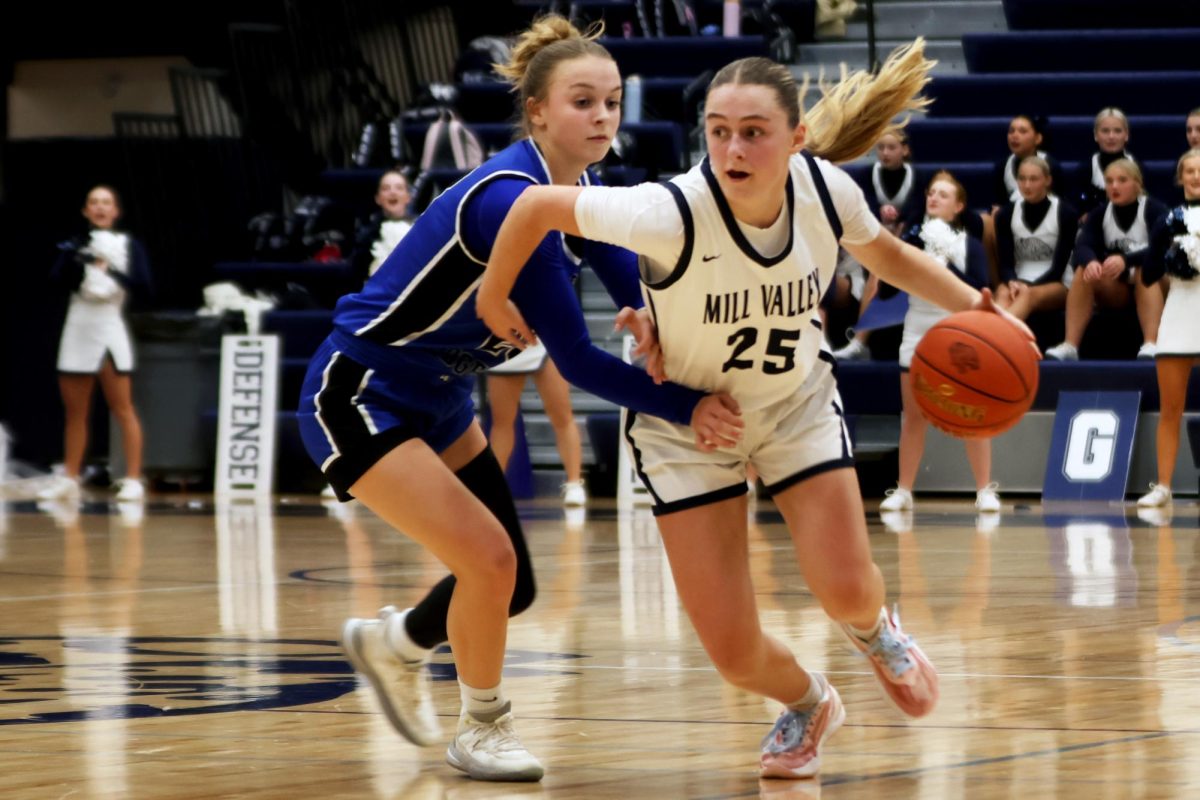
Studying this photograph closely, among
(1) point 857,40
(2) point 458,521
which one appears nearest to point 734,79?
(2) point 458,521

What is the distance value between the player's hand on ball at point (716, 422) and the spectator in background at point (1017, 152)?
796cm

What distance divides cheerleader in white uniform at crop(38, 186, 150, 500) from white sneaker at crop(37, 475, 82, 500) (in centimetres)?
49

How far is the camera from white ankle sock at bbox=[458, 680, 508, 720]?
357 cm

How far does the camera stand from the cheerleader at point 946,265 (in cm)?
997

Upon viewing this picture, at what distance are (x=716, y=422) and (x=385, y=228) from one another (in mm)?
8080

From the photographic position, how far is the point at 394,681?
12.6 ft

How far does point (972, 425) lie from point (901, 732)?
0.61 m

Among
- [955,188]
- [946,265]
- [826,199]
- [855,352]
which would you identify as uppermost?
[826,199]

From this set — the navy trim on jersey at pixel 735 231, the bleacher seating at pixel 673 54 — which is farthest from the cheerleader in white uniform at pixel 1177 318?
the navy trim on jersey at pixel 735 231

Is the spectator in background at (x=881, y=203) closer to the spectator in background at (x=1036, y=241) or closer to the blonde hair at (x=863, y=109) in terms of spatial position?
the spectator in background at (x=1036, y=241)

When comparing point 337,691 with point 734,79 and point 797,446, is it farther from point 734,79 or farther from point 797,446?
point 734,79

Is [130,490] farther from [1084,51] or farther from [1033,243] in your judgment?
[1084,51]

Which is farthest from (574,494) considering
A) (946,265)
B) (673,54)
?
(673,54)

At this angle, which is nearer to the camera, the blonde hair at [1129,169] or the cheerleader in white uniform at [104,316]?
the blonde hair at [1129,169]
